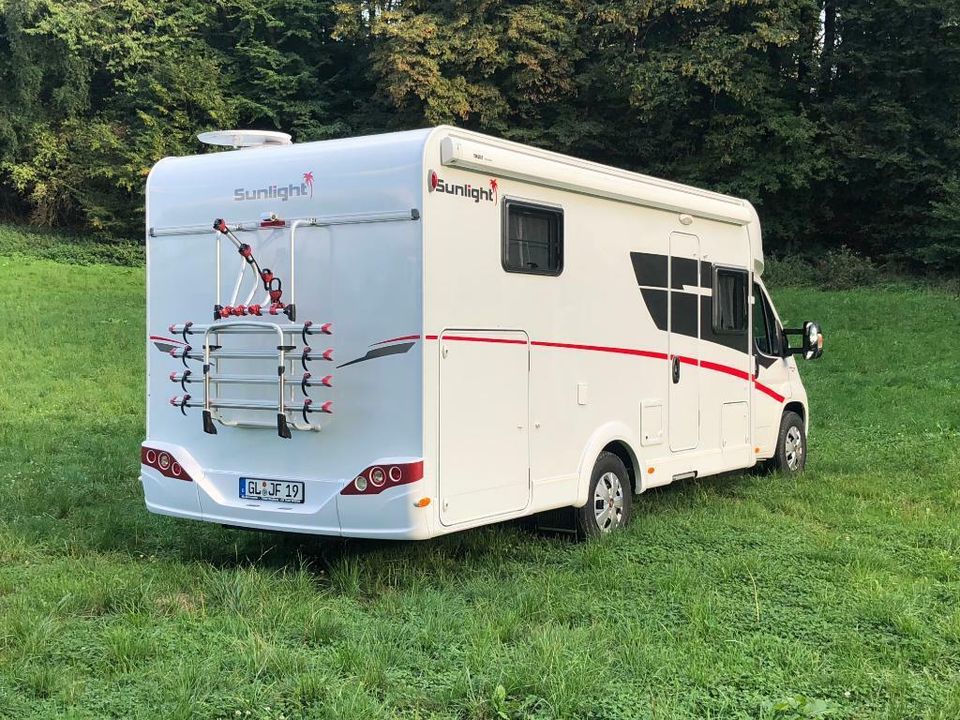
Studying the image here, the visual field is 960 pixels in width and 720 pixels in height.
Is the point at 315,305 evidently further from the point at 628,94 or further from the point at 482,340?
the point at 628,94

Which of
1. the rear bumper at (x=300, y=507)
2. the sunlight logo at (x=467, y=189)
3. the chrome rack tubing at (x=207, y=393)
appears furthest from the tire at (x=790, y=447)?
the chrome rack tubing at (x=207, y=393)

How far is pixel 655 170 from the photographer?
29.4 metres

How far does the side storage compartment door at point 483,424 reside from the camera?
5625 mm

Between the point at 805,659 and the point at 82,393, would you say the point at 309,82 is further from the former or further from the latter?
the point at 805,659

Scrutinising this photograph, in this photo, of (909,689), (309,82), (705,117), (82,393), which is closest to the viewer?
(909,689)

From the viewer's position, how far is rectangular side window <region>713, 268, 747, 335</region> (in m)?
8.31

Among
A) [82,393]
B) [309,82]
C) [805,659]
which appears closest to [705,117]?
[309,82]

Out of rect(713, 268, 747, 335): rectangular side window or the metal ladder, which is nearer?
the metal ladder

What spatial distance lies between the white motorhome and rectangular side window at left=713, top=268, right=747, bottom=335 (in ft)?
3.83

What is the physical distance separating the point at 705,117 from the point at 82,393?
68.0ft

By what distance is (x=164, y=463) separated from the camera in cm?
637

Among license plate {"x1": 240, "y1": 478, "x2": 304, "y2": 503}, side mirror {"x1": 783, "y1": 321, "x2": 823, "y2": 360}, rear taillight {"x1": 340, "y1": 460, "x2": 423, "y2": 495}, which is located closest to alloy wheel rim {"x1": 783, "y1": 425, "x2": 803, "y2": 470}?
side mirror {"x1": 783, "y1": 321, "x2": 823, "y2": 360}

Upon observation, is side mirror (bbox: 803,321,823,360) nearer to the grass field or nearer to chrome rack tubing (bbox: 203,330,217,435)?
the grass field

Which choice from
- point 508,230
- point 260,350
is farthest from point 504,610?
point 508,230
